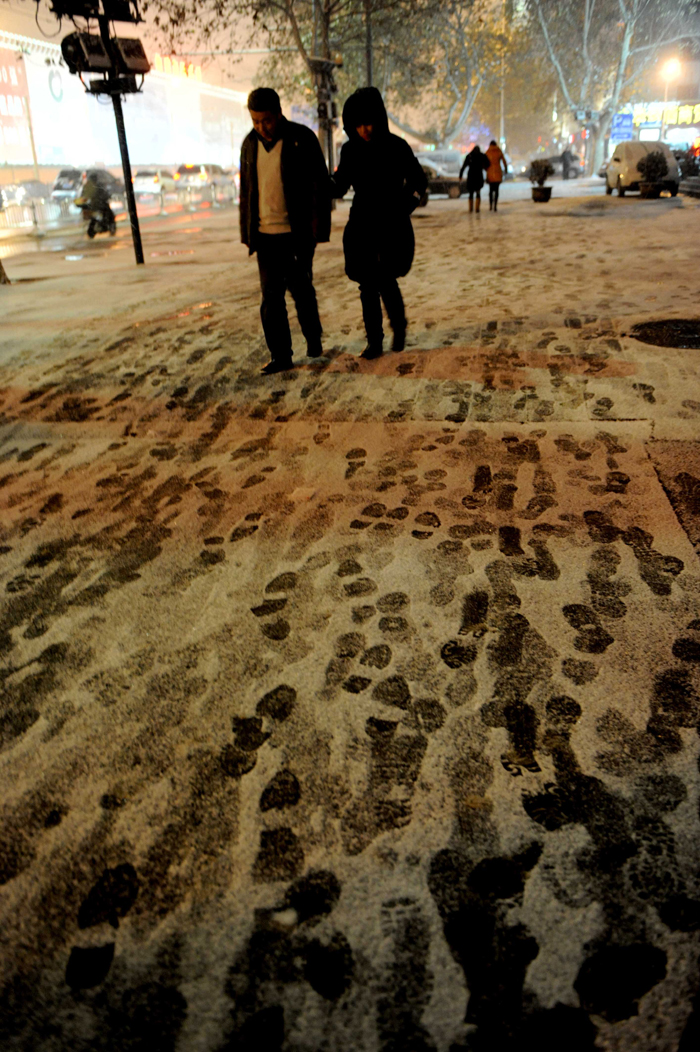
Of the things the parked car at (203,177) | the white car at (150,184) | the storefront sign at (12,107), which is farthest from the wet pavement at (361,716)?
the storefront sign at (12,107)

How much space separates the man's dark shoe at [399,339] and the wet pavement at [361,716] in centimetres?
61

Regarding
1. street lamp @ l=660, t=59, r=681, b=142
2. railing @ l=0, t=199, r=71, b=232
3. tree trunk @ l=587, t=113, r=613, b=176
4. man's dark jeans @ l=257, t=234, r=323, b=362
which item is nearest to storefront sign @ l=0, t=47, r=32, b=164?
railing @ l=0, t=199, r=71, b=232

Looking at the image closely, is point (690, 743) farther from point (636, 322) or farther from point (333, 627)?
point (636, 322)

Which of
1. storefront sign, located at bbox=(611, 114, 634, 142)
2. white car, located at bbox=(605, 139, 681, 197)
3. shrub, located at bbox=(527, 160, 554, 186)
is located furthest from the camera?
storefront sign, located at bbox=(611, 114, 634, 142)

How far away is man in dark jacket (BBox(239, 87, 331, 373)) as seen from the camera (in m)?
4.95

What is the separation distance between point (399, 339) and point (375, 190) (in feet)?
3.97

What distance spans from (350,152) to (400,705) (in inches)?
162

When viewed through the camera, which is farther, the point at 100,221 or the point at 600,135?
the point at 600,135

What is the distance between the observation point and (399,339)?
236 inches

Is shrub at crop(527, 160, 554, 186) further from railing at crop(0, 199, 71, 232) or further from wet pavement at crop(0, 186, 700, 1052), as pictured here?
wet pavement at crop(0, 186, 700, 1052)

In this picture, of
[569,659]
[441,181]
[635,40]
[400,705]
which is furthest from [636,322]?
[635,40]

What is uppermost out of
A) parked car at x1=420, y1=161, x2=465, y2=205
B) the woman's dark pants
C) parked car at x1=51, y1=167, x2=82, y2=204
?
parked car at x1=51, y1=167, x2=82, y2=204

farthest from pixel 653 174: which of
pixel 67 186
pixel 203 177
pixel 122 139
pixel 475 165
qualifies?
pixel 203 177

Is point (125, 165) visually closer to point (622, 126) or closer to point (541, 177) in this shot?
point (541, 177)
